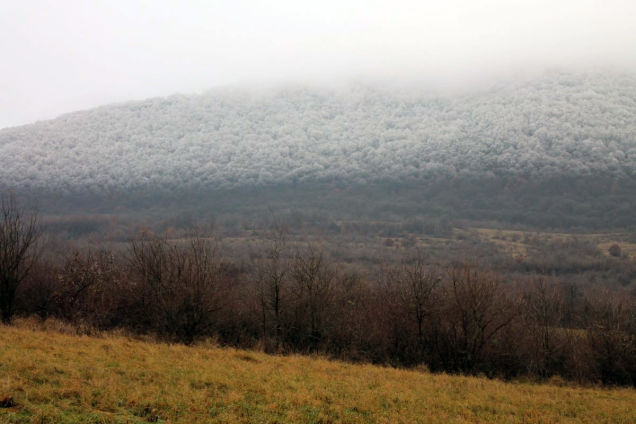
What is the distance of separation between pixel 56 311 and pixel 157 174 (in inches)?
6743

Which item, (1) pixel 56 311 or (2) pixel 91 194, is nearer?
(1) pixel 56 311

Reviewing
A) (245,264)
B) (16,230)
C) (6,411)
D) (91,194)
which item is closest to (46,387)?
(6,411)

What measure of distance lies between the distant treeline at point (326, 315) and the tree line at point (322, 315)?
0.10 meters

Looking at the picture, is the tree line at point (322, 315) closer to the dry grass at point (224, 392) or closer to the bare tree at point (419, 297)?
the bare tree at point (419, 297)

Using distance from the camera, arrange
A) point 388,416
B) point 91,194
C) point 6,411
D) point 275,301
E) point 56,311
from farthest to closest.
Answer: point 91,194 → point 275,301 → point 56,311 → point 388,416 → point 6,411

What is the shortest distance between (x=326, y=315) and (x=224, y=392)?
26036 millimetres

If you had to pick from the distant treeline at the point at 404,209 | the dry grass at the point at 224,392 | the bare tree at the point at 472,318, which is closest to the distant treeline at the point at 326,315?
the bare tree at the point at 472,318

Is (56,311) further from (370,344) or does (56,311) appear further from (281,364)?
(370,344)

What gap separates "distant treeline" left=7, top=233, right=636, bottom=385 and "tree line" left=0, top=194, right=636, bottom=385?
0.10 meters

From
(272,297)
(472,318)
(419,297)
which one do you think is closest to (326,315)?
(272,297)

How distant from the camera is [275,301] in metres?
41.6

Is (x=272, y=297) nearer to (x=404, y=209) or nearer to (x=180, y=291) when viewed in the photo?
(x=180, y=291)

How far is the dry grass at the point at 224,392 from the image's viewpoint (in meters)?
12.8

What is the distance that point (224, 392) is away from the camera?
15.7m
